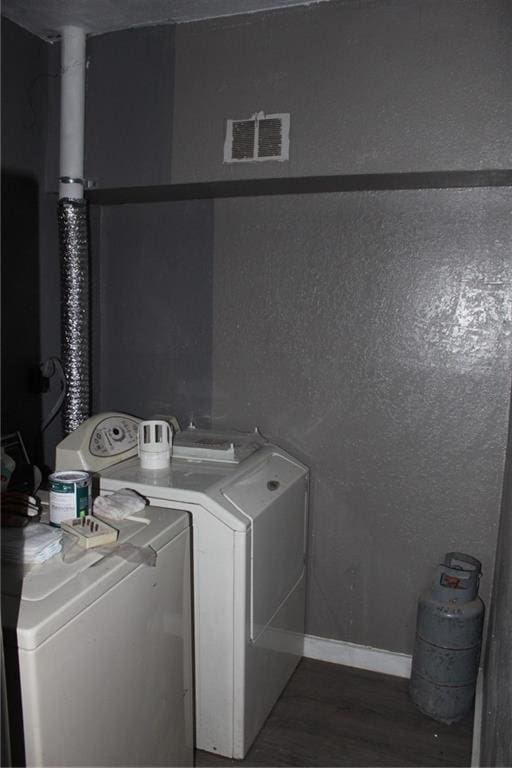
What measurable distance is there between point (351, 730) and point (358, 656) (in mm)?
368

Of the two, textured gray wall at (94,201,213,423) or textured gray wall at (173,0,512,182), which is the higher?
textured gray wall at (173,0,512,182)

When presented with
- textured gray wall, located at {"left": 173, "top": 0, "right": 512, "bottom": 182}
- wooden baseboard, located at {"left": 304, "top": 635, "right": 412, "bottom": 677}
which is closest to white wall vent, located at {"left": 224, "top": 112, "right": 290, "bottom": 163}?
textured gray wall, located at {"left": 173, "top": 0, "right": 512, "bottom": 182}

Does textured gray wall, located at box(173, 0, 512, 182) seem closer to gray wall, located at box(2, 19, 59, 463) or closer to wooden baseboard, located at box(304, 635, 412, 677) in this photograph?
gray wall, located at box(2, 19, 59, 463)

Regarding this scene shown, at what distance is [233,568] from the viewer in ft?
5.50

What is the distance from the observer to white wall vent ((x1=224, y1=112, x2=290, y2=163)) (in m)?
1.96

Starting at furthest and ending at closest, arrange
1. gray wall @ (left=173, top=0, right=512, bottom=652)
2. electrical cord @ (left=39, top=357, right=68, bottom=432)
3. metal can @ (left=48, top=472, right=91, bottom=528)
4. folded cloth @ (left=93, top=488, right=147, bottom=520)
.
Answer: electrical cord @ (left=39, top=357, right=68, bottom=432) → gray wall @ (left=173, top=0, right=512, bottom=652) → folded cloth @ (left=93, top=488, right=147, bottom=520) → metal can @ (left=48, top=472, right=91, bottom=528)

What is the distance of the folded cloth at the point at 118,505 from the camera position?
1.51 m

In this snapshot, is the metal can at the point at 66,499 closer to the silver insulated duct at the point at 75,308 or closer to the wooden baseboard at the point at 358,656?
the silver insulated duct at the point at 75,308

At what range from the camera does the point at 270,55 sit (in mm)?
1955

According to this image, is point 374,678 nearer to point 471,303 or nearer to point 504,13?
point 471,303

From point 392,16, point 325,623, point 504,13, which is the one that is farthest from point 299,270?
point 325,623

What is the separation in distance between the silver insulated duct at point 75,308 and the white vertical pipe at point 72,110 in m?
0.08

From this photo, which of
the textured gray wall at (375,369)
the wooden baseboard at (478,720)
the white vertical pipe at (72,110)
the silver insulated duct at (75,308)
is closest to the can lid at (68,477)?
the silver insulated duct at (75,308)

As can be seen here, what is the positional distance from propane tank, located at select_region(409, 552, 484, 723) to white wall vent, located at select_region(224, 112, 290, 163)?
1.60 metres
